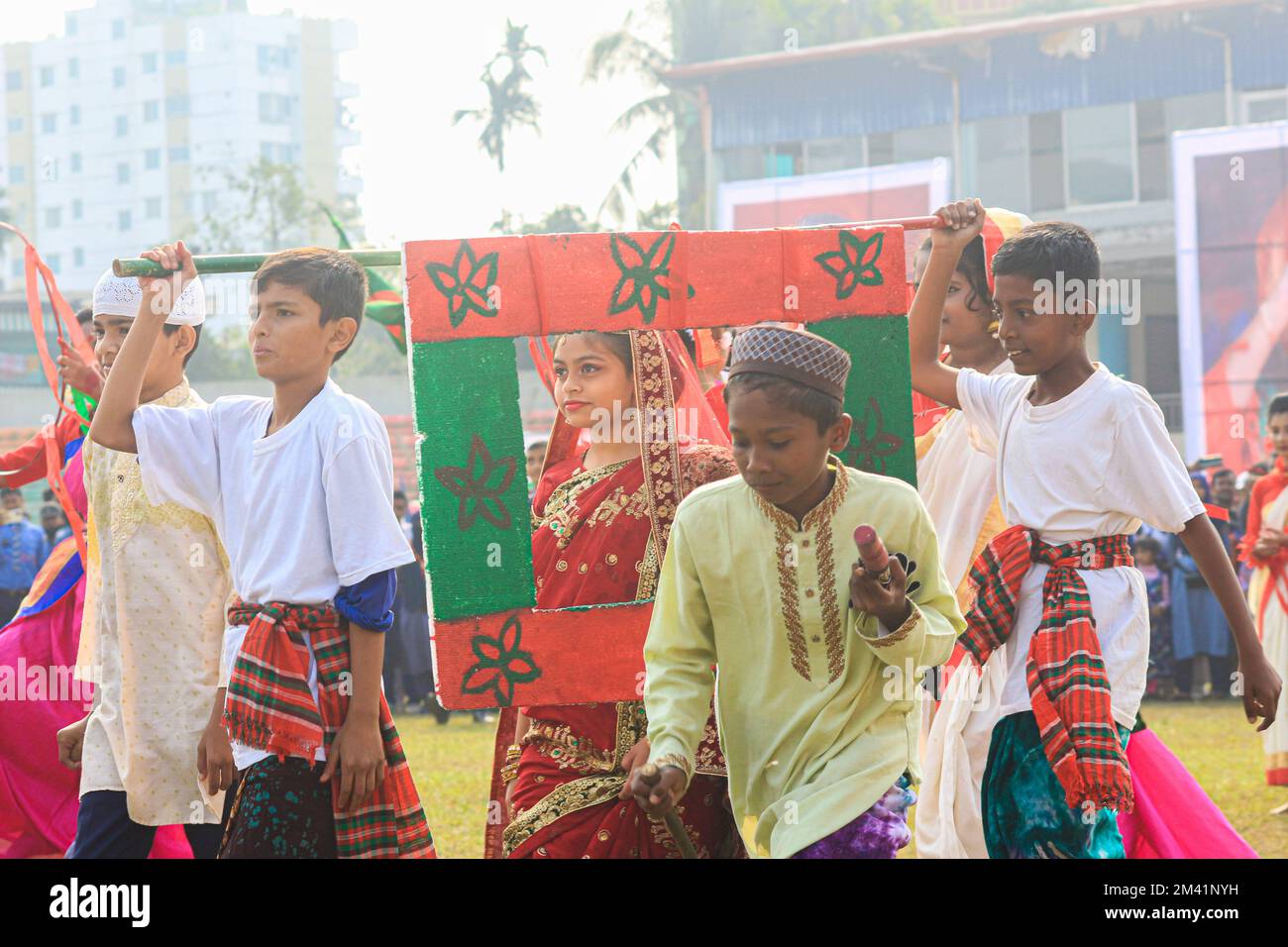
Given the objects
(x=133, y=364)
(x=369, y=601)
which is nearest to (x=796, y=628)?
(x=369, y=601)

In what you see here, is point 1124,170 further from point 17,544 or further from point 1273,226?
point 17,544

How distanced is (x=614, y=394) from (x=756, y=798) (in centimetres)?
135

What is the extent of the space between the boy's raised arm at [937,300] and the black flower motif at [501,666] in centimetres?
130

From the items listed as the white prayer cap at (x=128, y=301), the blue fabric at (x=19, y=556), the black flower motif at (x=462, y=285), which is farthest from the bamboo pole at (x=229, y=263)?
the blue fabric at (x=19, y=556)

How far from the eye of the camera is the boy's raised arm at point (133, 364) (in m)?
4.18

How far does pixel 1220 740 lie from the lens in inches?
442

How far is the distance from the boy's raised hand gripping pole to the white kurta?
213cm

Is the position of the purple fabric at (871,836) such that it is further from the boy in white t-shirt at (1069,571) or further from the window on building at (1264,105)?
the window on building at (1264,105)

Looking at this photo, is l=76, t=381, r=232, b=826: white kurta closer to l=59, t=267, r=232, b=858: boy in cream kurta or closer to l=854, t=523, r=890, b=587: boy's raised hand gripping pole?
l=59, t=267, r=232, b=858: boy in cream kurta

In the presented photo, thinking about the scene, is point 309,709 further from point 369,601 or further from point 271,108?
point 271,108

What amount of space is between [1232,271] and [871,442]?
1800 centimetres

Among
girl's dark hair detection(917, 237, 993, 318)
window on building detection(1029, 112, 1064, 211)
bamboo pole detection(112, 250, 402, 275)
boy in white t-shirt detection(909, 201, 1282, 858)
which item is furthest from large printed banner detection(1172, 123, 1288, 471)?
bamboo pole detection(112, 250, 402, 275)

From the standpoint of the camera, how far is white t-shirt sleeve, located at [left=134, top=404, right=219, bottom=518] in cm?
421
